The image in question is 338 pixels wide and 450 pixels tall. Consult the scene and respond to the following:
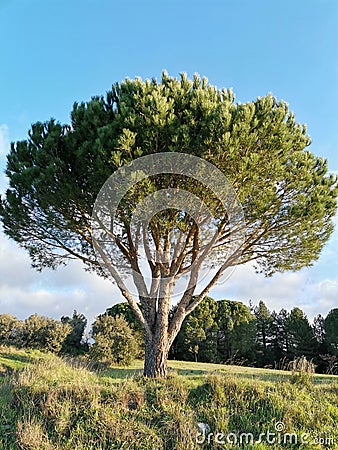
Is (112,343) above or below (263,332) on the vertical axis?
below

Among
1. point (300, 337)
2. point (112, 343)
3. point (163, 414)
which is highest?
point (300, 337)

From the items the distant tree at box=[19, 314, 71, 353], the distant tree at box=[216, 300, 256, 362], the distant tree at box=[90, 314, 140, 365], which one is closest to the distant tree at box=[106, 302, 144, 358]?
the distant tree at box=[90, 314, 140, 365]

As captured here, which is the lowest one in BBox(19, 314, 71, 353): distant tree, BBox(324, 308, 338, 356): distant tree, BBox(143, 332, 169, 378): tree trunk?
BBox(143, 332, 169, 378): tree trunk

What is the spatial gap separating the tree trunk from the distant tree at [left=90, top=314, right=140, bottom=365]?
11492mm

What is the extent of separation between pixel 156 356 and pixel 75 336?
16.6m

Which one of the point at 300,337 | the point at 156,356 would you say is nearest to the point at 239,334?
the point at 300,337

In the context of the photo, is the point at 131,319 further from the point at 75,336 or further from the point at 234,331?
the point at 234,331

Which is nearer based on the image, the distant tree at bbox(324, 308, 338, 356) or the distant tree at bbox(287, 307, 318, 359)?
the distant tree at bbox(324, 308, 338, 356)

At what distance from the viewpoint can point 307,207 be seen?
357 inches

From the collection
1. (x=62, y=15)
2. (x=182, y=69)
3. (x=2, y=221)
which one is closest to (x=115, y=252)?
(x=2, y=221)
